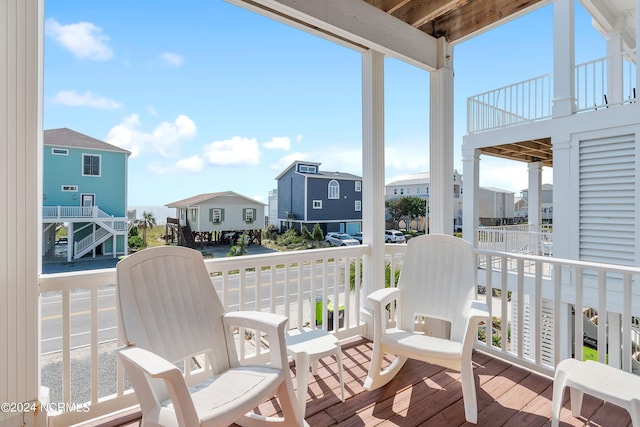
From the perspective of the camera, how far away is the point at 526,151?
697 cm

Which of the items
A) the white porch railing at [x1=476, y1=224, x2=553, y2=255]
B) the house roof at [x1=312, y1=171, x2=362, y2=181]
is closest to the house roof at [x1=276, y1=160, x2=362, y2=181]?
the house roof at [x1=312, y1=171, x2=362, y2=181]

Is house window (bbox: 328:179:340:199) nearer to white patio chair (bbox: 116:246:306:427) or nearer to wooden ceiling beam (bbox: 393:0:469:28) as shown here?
white patio chair (bbox: 116:246:306:427)

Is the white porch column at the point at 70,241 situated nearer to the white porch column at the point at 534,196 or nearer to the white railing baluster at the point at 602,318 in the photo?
the white railing baluster at the point at 602,318

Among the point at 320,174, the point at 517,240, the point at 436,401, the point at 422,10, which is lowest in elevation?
the point at 436,401

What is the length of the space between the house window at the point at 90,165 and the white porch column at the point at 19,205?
0.26 metres

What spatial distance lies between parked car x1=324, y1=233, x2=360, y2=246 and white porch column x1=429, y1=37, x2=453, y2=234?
0.86 meters

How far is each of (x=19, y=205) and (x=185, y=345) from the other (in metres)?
1.06

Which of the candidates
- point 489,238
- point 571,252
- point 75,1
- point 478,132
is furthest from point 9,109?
point 489,238

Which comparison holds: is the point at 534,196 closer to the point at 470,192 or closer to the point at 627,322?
the point at 470,192

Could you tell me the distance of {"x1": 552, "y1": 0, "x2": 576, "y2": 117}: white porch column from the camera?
4941 millimetres

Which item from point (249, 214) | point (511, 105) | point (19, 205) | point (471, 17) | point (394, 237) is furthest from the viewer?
point (511, 105)

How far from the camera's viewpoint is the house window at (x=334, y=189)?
2.94 meters

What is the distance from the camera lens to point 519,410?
199cm

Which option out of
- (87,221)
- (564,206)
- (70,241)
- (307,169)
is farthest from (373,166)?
(564,206)
